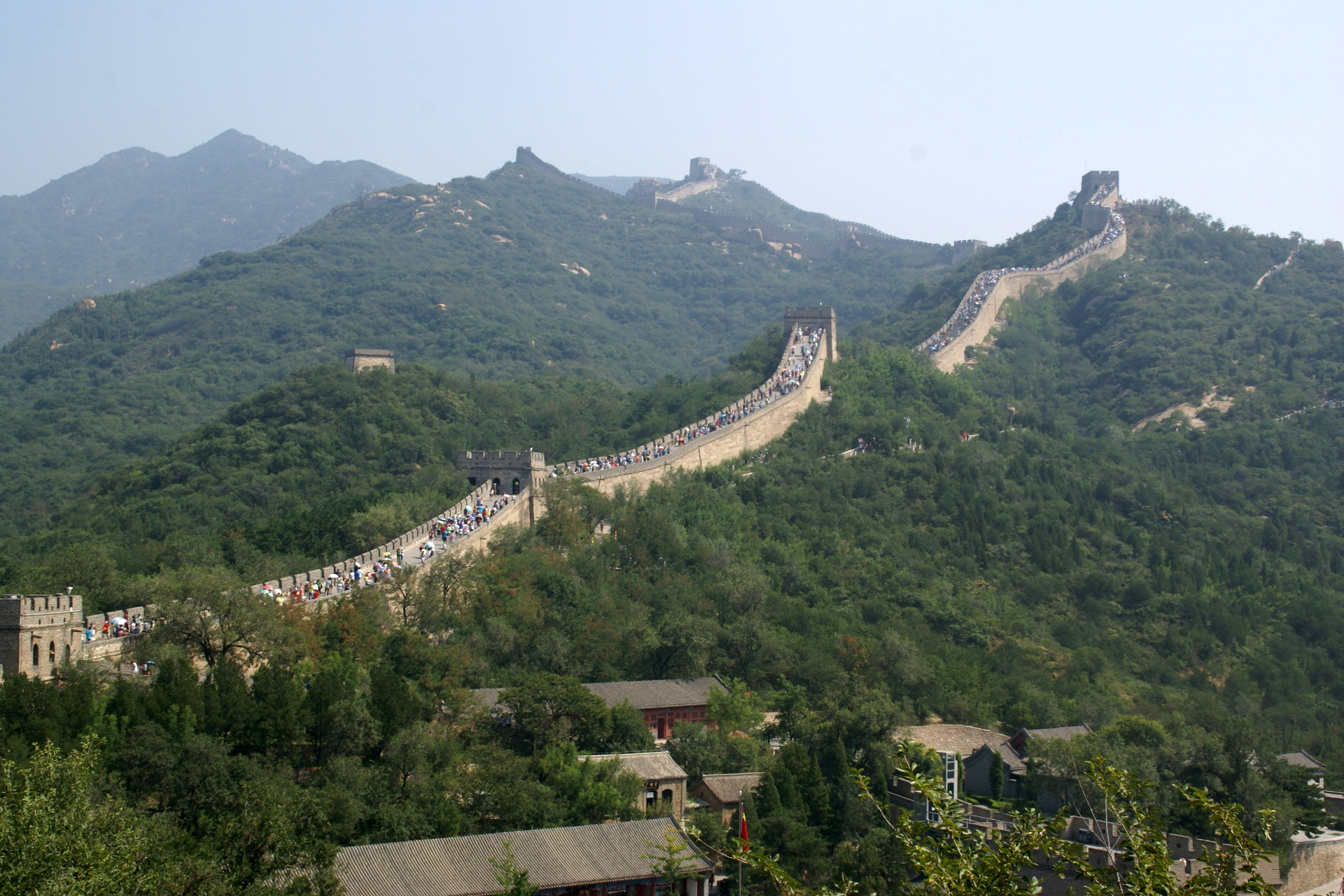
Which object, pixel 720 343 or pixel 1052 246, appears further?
pixel 720 343

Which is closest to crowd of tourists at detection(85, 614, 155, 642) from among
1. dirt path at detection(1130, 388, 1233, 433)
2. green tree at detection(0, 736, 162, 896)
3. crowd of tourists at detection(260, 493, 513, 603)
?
crowd of tourists at detection(260, 493, 513, 603)

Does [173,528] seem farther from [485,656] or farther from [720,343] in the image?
[720,343]

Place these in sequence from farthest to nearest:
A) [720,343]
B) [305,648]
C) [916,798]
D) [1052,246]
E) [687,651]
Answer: [720,343] → [1052,246] → [687,651] → [916,798] → [305,648]

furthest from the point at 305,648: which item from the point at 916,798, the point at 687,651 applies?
the point at 916,798

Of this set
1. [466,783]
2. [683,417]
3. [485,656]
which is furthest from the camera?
[683,417]

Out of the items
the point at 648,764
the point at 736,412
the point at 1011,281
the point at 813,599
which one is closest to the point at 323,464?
the point at 736,412

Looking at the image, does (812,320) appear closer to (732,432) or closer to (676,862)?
(732,432)

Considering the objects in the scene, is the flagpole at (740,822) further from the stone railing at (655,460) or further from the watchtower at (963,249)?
the watchtower at (963,249)

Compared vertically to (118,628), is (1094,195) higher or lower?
higher
